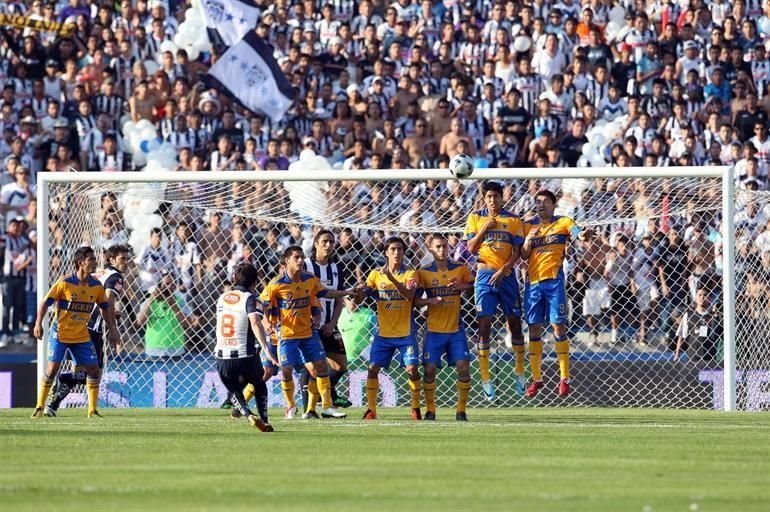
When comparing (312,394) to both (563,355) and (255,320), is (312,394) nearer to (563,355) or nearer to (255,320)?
(255,320)

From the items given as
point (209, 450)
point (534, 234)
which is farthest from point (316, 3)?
point (209, 450)

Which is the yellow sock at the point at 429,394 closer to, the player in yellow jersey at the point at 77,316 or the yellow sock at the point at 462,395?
the yellow sock at the point at 462,395

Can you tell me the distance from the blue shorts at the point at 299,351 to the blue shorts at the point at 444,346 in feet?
3.86

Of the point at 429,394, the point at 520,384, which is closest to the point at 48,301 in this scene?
the point at 429,394

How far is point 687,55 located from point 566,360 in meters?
9.64

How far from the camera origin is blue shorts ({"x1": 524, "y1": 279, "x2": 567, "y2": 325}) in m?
18.4

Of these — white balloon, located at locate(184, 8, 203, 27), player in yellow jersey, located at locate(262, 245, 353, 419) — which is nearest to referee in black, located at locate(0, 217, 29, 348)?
white balloon, located at locate(184, 8, 203, 27)

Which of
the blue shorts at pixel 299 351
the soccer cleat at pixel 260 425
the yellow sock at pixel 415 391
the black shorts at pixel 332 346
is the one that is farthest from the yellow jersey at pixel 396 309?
the soccer cleat at pixel 260 425

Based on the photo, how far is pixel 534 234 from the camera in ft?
60.9

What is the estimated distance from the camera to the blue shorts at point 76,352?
18141 mm

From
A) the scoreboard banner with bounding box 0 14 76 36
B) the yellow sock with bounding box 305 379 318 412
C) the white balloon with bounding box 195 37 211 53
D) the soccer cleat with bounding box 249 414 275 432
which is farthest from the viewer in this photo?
the white balloon with bounding box 195 37 211 53

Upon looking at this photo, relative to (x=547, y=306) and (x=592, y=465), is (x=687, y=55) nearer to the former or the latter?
(x=547, y=306)

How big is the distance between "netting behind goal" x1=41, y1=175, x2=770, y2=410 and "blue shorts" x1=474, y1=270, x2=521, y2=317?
90.5 inches

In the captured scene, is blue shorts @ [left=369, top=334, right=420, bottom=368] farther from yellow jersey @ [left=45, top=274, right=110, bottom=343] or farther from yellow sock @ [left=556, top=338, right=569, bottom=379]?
yellow jersey @ [left=45, top=274, right=110, bottom=343]
